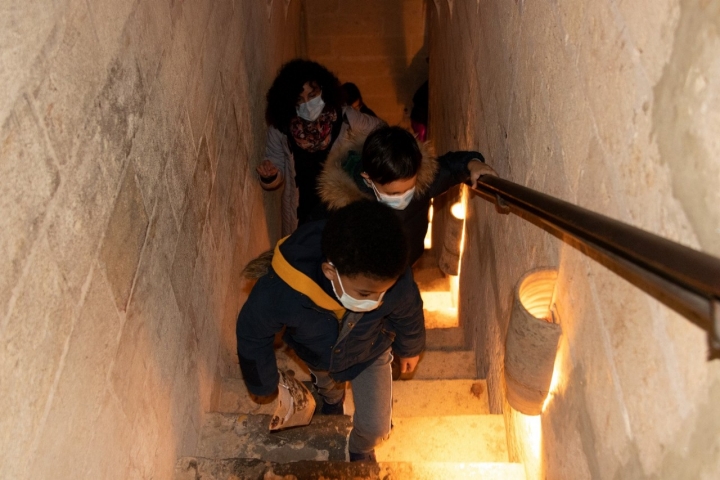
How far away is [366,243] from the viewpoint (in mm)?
2018

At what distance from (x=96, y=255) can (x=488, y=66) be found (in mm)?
2232

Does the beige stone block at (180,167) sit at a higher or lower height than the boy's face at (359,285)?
higher

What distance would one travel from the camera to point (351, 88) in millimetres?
5832

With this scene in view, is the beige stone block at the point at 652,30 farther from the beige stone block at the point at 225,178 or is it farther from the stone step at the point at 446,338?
the stone step at the point at 446,338

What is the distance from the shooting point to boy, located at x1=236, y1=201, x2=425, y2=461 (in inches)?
80.7

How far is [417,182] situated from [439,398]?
1309 mm

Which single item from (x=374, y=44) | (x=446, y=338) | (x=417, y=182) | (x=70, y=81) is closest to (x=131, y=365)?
(x=70, y=81)

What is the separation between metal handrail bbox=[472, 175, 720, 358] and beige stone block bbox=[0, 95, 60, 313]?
3.86ft

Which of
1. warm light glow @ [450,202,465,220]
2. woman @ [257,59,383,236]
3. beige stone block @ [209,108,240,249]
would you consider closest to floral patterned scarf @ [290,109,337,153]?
woman @ [257,59,383,236]

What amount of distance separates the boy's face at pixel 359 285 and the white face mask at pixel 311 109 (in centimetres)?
173

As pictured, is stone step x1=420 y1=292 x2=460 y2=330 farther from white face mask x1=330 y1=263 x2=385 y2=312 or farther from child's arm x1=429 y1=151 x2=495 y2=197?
white face mask x1=330 y1=263 x2=385 y2=312

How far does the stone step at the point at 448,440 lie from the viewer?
2.92m

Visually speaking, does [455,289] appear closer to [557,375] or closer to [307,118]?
[307,118]

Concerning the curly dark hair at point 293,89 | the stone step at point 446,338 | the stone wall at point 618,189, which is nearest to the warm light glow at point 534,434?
the stone wall at point 618,189
